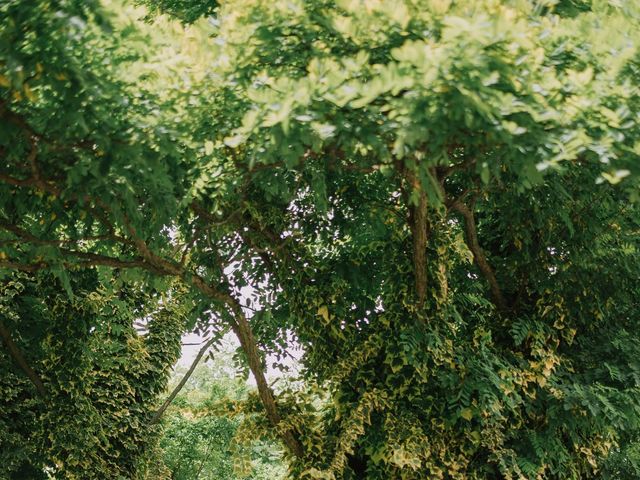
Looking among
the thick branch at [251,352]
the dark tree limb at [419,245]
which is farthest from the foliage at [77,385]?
the dark tree limb at [419,245]

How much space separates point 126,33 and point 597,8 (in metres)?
2.66

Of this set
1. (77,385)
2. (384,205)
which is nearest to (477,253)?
(384,205)

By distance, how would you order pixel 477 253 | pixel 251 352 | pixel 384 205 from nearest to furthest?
pixel 251 352
pixel 384 205
pixel 477 253

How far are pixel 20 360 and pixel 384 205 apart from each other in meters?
5.21

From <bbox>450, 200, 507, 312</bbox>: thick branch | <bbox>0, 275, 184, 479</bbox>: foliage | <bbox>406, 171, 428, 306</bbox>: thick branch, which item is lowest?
<bbox>0, 275, 184, 479</bbox>: foliage

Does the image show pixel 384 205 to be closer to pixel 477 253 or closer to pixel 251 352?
pixel 477 253

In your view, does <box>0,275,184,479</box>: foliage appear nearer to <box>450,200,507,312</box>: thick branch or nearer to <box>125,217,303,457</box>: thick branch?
<box>125,217,303,457</box>: thick branch

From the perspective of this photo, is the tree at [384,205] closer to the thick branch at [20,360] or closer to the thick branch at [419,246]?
the thick branch at [419,246]

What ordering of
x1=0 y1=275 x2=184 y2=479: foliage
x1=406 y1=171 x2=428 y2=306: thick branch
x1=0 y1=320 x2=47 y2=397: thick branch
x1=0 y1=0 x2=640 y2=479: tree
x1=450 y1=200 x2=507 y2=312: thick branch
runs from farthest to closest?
x1=0 y1=320 x2=47 y2=397: thick branch, x1=0 y1=275 x2=184 y2=479: foliage, x1=450 y1=200 x2=507 y2=312: thick branch, x1=406 y1=171 x2=428 y2=306: thick branch, x1=0 y1=0 x2=640 y2=479: tree

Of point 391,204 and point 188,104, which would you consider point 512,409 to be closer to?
point 391,204

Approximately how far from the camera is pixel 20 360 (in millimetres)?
10297

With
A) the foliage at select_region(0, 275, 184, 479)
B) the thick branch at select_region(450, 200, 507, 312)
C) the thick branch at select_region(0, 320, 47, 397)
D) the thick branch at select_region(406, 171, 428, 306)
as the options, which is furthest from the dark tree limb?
the thick branch at select_region(0, 320, 47, 397)

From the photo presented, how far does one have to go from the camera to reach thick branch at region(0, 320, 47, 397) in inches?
403

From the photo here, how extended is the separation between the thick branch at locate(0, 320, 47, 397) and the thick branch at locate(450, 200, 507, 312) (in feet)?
18.1
